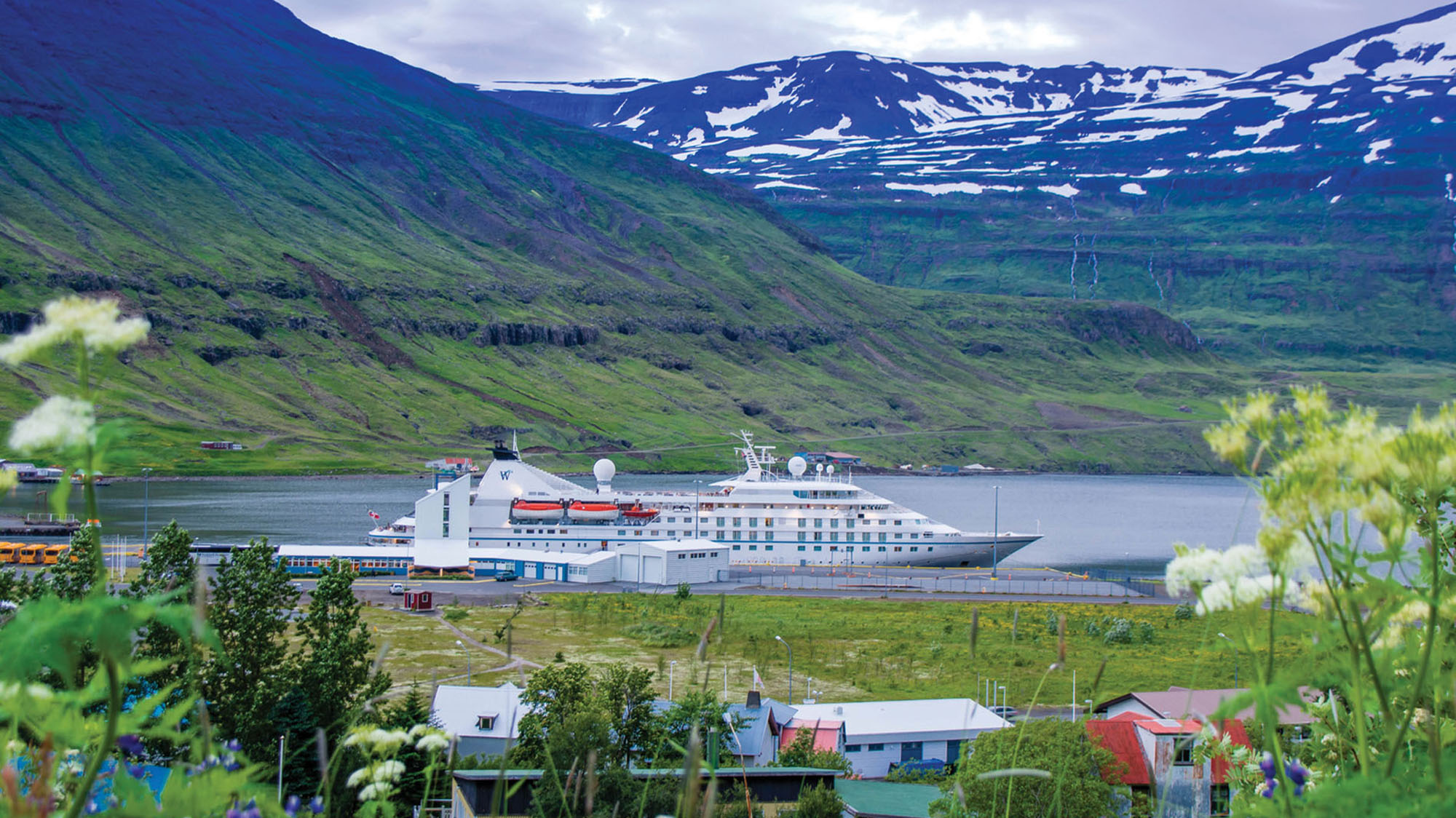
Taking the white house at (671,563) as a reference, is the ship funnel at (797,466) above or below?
above

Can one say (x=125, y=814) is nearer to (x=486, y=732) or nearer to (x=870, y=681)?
(x=486, y=732)

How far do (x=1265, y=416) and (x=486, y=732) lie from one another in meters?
26.4

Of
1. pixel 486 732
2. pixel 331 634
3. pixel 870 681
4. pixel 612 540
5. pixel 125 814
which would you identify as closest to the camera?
pixel 125 814

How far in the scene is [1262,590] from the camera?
3.49 meters

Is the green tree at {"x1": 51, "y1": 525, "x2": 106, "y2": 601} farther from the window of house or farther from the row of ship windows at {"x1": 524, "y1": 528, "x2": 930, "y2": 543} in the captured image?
the row of ship windows at {"x1": 524, "y1": 528, "x2": 930, "y2": 543}

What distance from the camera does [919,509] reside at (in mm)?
129125

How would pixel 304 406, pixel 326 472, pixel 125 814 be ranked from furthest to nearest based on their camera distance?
pixel 304 406
pixel 326 472
pixel 125 814

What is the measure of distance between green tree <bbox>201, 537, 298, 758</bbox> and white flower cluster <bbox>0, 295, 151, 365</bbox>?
18.8 metres

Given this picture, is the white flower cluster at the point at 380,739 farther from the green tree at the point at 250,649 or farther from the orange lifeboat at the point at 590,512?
the orange lifeboat at the point at 590,512

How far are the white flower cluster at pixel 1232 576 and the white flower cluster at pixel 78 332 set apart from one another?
118 inches

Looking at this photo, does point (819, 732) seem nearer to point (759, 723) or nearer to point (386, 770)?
point (759, 723)

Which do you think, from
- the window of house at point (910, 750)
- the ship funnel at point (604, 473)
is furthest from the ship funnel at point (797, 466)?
the window of house at point (910, 750)

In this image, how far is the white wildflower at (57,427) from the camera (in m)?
2.74

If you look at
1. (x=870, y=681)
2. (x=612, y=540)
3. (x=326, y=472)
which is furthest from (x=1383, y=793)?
(x=326, y=472)
